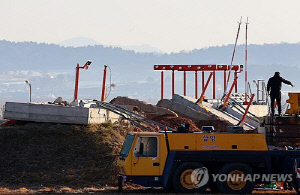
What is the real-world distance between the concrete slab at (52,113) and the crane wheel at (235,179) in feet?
27.8

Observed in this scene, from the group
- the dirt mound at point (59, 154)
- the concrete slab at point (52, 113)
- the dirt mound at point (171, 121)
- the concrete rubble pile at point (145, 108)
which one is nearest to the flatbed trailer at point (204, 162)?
the dirt mound at point (59, 154)

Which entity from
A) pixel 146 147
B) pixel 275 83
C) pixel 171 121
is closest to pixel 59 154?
pixel 146 147

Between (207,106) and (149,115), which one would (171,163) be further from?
(207,106)

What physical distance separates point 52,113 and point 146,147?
317 inches

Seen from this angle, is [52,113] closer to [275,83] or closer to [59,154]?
[59,154]

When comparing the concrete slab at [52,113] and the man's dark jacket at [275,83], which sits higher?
the man's dark jacket at [275,83]

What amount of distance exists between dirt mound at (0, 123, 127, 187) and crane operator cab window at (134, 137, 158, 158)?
3682mm

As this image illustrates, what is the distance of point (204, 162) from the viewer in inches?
1022

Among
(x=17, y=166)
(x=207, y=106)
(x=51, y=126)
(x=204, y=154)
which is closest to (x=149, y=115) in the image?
(x=207, y=106)

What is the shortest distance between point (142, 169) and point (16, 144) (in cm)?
771

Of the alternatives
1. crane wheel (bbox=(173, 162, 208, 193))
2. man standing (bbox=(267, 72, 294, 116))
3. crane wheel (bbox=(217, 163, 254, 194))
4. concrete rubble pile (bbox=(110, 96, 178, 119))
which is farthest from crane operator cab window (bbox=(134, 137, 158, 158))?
concrete rubble pile (bbox=(110, 96, 178, 119))

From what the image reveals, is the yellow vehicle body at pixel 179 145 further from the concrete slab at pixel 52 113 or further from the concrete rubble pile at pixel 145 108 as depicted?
the concrete rubble pile at pixel 145 108

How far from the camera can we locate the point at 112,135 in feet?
106

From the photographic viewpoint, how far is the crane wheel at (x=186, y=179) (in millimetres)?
25531
